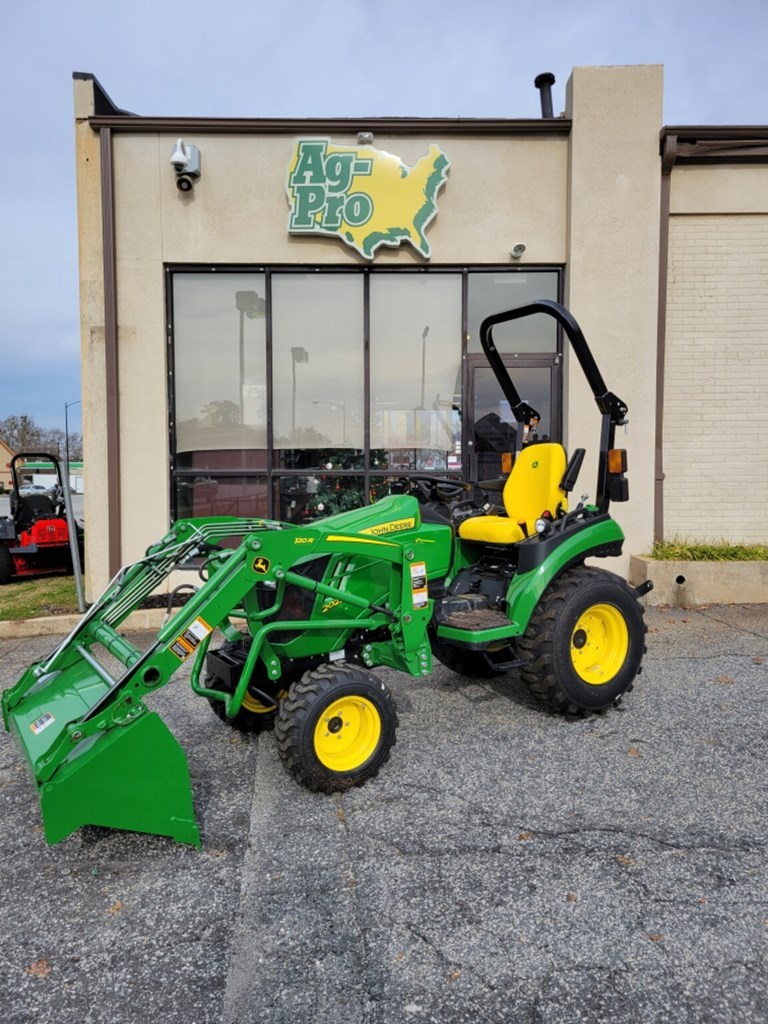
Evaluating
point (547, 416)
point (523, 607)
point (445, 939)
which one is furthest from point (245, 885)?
point (547, 416)

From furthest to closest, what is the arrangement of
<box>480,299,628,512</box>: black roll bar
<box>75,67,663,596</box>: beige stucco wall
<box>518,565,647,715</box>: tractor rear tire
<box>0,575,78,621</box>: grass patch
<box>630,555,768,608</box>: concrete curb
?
<box>75,67,663,596</box>: beige stucco wall < <box>0,575,78,621</box>: grass patch < <box>630,555,768,608</box>: concrete curb < <box>480,299,628,512</box>: black roll bar < <box>518,565,647,715</box>: tractor rear tire

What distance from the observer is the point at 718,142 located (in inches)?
292

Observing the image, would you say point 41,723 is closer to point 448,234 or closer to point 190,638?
point 190,638

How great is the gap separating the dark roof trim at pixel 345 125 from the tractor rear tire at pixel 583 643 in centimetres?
557

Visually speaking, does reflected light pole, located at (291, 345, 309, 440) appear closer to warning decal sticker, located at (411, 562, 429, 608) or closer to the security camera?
the security camera

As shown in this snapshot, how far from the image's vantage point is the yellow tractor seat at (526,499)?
13.5 ft

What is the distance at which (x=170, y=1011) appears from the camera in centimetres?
195

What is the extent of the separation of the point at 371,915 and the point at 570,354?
6523mm

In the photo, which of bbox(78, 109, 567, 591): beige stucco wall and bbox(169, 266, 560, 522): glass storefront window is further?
bbox(169, 266, 560, 522): glass storefront window

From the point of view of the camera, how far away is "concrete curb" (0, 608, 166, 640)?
6.38 metres

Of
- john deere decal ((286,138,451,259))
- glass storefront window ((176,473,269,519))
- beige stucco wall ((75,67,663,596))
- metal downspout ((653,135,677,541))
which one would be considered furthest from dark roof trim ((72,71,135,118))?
metal downspout ((653,135,677,541))

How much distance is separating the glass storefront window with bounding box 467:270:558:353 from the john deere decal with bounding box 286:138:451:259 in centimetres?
91

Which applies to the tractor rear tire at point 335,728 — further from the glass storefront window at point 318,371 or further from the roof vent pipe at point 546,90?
the roof vent pipe at point 546,90

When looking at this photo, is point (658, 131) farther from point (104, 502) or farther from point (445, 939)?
point (445, 939)
